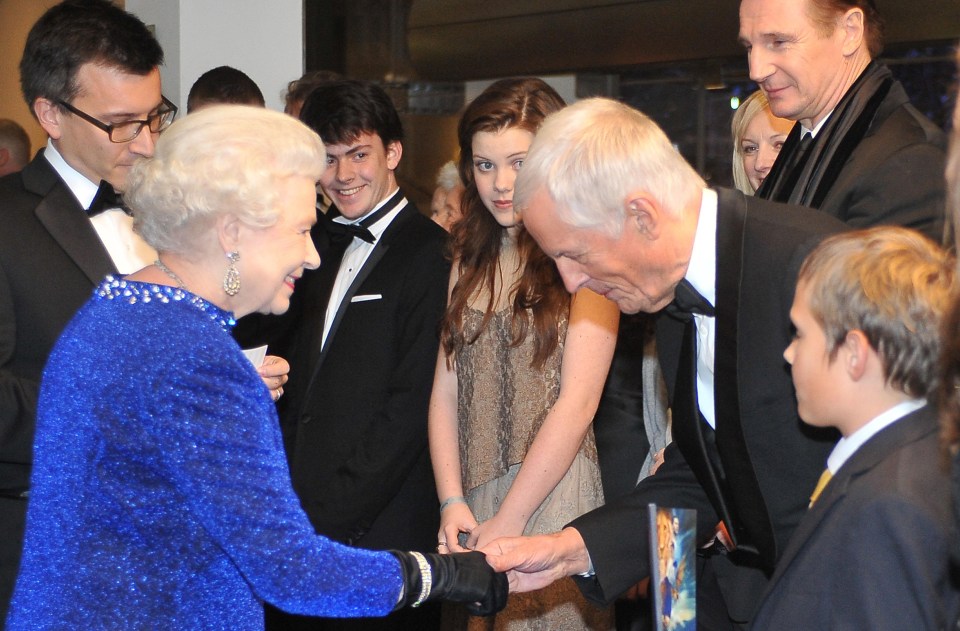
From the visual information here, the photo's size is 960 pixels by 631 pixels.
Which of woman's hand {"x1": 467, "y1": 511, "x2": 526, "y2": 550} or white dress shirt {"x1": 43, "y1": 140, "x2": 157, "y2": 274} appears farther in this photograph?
woman's hand {"x1": 467, "y1": 511, "x2": 526, "y2": 550}

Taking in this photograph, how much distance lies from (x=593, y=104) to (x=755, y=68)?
0.85m

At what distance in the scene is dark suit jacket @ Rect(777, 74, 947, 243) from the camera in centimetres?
233

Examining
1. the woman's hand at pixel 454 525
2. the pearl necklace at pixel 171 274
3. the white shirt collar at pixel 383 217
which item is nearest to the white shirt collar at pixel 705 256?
the pearl necklace at pixel 171 274

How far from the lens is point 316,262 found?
1873 mm

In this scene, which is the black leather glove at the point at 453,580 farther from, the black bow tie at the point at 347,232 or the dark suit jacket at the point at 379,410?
the black bow tie at the point at 347,232

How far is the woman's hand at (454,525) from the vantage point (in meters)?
2.80

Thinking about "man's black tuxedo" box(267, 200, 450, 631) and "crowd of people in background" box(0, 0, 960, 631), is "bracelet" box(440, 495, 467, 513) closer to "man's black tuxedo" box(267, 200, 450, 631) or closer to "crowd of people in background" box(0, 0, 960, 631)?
"crowd of people in background" box(0, 0, 960, 631)

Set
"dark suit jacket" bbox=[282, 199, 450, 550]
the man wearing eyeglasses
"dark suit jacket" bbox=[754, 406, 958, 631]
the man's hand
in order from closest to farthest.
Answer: "dark suit jacket" bbox=[754, 406, 958, 631], the man's hand, the man wearing eyeglasses, "dark suit jacket" bbox=[282, 199, 450, 550]

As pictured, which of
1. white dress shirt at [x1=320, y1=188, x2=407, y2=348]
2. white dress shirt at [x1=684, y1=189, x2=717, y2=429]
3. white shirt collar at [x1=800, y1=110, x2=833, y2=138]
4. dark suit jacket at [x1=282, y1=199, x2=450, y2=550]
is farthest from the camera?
white dress shirt at [x1=320, y1=188, x2=407, y2=348]

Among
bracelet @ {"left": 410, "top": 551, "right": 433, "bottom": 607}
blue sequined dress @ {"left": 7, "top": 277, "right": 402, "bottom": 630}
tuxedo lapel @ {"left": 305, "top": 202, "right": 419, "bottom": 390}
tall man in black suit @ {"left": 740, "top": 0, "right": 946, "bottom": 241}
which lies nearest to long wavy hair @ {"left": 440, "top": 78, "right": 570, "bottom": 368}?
tuxedo lapel @ {"left": 305, "top": 202, "right": 419, "bottom": 390}

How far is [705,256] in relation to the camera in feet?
6.61

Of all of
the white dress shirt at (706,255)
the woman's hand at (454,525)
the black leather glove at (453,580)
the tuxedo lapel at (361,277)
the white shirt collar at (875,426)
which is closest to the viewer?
the white shirt collar at (875,426)

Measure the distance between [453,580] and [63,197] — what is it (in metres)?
1.25

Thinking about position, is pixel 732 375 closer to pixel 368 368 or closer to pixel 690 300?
pixel 690 300
